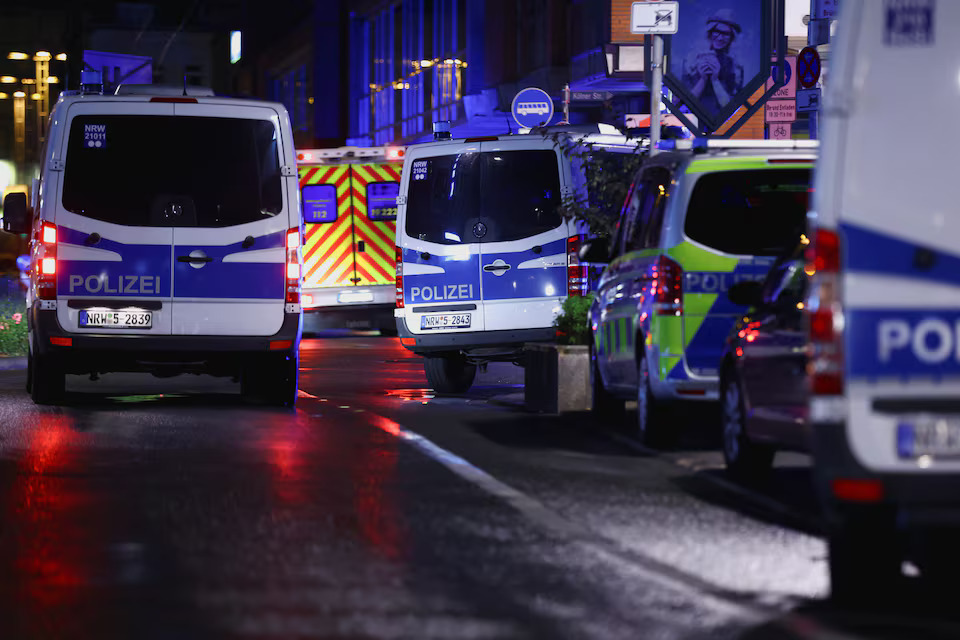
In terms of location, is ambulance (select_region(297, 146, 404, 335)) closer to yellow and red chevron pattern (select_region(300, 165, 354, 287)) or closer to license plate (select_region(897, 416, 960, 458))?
yellow and red chevron pattern (select_region(300, 165, 354, 287))

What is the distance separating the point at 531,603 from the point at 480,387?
12.8 m

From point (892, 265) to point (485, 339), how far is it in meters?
11.7

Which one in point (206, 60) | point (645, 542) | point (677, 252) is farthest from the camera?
point (206, 60)

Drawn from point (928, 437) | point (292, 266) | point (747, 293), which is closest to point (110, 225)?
point (292, 266)

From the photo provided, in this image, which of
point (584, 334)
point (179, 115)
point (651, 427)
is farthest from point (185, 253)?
point (651, 427)

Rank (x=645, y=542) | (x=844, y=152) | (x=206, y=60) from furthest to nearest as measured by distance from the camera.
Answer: (x=206, y=60)
(x=645, y=542)
(x=844, y=152)

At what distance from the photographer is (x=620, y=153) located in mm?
19219

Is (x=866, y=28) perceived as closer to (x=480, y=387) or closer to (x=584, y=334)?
(x=584, y=334)

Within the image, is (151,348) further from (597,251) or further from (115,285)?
(597,251)

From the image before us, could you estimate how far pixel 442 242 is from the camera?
18062 mm

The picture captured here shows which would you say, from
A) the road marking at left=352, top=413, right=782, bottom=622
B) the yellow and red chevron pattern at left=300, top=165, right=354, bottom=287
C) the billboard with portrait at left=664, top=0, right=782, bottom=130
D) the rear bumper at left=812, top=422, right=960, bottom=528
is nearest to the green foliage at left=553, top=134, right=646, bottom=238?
the billboard with portrait at left=664, top=0, right=782, bottom=130

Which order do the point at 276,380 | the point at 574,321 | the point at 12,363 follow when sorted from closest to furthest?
the point at 276,380 < the point at 574,321 < the point at 12,363

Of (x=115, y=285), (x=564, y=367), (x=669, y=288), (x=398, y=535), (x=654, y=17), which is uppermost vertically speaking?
(x=654, y=17)

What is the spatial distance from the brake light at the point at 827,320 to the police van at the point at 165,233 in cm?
925
